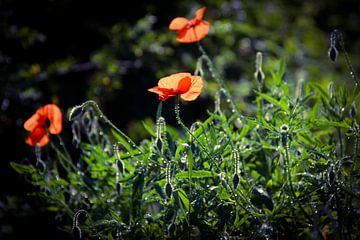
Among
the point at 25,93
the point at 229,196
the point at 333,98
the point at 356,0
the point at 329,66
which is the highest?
the point at 356,0

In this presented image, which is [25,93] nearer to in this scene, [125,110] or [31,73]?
[31,73]

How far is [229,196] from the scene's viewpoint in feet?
4.18

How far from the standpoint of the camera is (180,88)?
126 centimetres

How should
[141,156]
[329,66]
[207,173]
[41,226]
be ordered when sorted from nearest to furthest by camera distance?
[207,173], [141,156], [41,226], [329,66]

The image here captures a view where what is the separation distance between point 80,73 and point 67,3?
1.77ft

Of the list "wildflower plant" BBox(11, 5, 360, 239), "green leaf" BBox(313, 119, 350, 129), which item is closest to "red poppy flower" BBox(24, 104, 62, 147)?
"wildflower plant" BBox(11, 5, 360, 239)

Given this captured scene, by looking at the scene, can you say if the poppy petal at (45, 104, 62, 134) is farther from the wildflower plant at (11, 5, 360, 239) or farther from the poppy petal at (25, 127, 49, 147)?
the wildflower plant at (11, 5, 360, 239)

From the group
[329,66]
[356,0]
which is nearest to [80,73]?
[329,66]

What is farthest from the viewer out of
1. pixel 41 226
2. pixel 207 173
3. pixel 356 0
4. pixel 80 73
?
pixel 356 0

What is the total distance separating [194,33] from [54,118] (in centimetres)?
50

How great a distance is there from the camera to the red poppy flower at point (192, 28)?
5.32 feet

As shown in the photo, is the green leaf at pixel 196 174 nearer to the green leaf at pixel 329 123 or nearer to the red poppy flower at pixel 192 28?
the green leaf at pixel 329 123

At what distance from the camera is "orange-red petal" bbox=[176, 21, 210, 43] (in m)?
1.62

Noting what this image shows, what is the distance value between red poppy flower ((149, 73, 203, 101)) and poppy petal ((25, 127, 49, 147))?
0.48 m
